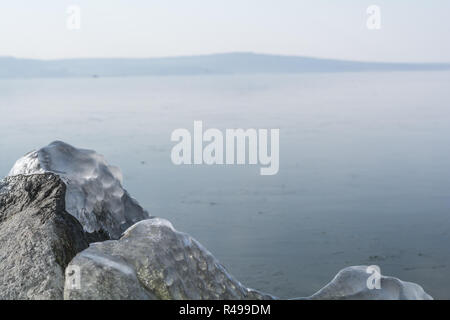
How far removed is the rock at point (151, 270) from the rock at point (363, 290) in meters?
0.54

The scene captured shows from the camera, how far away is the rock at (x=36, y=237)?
4.32 metres

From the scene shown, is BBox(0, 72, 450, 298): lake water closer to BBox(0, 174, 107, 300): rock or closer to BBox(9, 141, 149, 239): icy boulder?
BBox(9, 141, 149, 239): icy boulder

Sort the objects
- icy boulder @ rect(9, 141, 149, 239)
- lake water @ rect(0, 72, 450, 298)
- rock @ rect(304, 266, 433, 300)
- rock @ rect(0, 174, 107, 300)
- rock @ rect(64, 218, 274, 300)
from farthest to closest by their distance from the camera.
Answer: lake water @ rect(0, 72, 450, 298), icy boulder @ rect(9, 141, 149, 239), rock @ rect(304, 266, 433, 300), rock @ rect(0, 174, 107, 300), rock @ rect(64, 218, 274, 300)

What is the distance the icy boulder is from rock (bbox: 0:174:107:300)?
6.3 inches

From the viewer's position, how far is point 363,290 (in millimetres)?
4840

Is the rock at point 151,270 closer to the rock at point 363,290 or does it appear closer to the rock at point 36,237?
the rock at point 36,237

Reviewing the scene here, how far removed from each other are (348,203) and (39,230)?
658 centimetres

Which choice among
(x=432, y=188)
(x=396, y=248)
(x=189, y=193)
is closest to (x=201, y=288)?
(x=396, y=248)

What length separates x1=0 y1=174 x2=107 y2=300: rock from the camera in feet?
14.2

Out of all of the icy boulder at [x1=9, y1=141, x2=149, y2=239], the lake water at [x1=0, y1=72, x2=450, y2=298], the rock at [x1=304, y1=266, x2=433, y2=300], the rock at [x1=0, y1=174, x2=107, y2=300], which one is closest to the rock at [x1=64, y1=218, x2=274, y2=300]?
the rock at [x1=0, y1=174, x2=107, y2=300]

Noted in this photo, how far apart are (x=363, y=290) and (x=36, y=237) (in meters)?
2.58

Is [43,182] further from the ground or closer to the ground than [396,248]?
further from the ground
